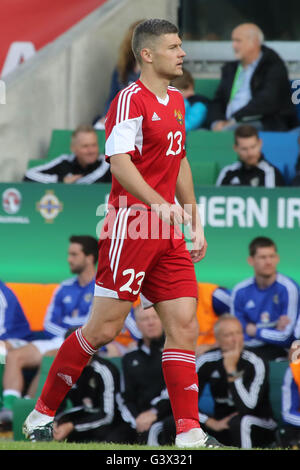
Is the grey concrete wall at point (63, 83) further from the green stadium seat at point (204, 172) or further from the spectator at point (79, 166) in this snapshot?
the green stadium seat at point (204, 172)

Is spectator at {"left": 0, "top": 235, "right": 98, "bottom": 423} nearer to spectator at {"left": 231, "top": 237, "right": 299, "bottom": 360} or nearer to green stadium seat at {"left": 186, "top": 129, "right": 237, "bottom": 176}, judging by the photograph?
spectator at {"left": 231, "top": 237, "right": 299, "bottom": 360}

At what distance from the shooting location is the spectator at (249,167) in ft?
25.8

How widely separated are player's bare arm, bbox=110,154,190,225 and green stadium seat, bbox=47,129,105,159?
4573mm

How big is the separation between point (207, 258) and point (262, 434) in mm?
1625

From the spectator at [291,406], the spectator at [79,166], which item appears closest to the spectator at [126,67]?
the spectator at [79,166]

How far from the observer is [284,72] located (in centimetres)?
849

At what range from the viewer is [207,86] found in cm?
962

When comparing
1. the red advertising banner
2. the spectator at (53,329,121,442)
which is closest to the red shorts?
the spectator at (53,329,121,442)

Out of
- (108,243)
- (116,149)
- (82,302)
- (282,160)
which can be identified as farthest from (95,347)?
(282,160)

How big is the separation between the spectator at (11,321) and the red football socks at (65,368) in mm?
2928

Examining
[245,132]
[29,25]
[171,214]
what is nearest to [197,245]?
[171,214]

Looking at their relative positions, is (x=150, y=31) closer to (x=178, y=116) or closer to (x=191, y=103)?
(x=178, y=116)

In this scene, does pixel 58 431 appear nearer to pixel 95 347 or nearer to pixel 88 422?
pixel 88 422

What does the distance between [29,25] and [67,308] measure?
3338mm
